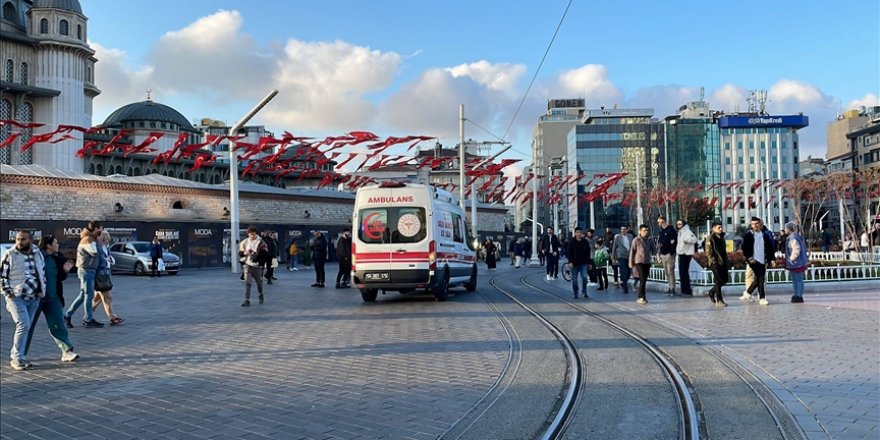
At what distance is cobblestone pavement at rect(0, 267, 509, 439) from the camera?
5688 mm

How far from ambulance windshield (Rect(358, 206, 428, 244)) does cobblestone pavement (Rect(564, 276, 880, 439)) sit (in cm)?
484

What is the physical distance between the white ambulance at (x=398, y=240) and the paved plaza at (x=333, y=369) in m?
1.15

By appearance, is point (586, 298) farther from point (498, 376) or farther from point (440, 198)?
point (498, 376)

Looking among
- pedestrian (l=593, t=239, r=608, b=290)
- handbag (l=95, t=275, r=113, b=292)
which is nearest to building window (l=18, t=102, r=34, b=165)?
pedestrian (l=593, t=239, r=608, b=290)

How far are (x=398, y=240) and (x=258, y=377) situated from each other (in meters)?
8.14

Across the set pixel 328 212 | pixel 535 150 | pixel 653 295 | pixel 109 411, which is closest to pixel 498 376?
pixel 109 411

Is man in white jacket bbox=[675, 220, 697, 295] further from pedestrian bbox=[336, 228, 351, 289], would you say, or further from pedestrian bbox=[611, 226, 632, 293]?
pedestrian bbox=[336, 228, 351, 289]

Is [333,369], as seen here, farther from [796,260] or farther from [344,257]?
[344,257]

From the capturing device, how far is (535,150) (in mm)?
142125

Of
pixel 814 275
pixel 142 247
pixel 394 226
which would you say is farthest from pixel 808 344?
pixel 142 247

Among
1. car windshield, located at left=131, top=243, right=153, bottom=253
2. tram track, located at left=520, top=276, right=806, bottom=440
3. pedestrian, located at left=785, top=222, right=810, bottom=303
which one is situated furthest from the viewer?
car windshield, located at left=131, top=243, right=153, bottom=253

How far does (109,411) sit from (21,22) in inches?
2938

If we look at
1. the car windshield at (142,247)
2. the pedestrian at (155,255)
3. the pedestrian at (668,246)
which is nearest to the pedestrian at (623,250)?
the pedestrian at (668,246)

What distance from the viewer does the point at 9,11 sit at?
66.5 meters
